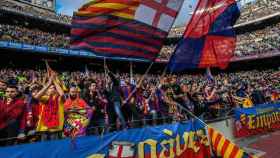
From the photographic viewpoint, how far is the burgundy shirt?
4969 millimetres

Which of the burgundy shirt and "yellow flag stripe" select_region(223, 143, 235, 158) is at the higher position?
the burgundy shirt

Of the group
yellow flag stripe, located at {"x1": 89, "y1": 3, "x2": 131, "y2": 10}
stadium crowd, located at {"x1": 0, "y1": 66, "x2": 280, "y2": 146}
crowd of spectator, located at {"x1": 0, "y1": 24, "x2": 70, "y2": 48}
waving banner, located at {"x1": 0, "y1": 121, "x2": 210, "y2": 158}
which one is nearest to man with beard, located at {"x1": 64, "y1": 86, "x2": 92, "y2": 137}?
stadium crowd, located at {"x1": 0, "y1": 66, "x2": 280, "y2": 146}

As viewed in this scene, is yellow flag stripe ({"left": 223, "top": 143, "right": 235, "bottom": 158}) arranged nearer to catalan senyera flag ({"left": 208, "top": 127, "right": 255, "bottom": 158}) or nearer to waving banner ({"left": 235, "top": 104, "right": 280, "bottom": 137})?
catalan senyera flag ({"left": 208, "top": 127, "right": 255, "bottom": 158})

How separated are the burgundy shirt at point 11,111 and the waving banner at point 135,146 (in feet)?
2.43

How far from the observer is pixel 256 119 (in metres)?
11.5

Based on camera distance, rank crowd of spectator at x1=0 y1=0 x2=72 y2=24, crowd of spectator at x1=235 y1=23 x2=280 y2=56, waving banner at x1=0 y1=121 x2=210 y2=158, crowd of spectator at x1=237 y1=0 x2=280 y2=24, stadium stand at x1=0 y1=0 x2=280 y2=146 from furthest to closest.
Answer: crowd of spectator at x1=237 y1=0 x2=280 y2=24
crowd of spectator at x1=235 y1=23 x2=280 y2=56
crowd of spectator at x1=0 y1=0 x2=72 y2=24
stadium stand at x1=0 y1=0 x2=280 y2=146
waving banner at x1=0 y1=121 x2=210 y2=158

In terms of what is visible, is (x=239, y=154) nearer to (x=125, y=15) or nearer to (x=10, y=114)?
(x=125, y=15)

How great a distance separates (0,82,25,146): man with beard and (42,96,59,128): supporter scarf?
499 mm

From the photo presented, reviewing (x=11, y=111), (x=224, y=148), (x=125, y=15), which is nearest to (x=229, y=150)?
(x=224, y=148)

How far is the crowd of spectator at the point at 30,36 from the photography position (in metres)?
29.9

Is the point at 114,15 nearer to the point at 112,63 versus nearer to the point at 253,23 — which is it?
the point at 112,63

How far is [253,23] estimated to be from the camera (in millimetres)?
48312

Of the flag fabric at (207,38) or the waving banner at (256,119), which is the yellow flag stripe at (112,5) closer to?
the flag fabric at (207,38)

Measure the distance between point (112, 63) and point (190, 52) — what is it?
34.3 metres
